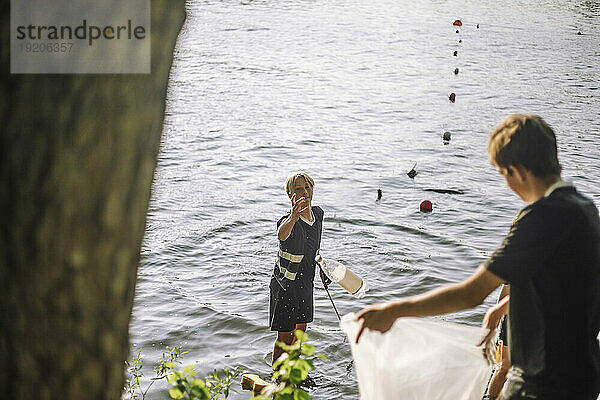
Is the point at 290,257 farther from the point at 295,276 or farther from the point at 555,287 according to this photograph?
the point at 555,287

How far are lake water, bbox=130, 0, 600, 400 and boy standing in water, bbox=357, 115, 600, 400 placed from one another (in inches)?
60.4

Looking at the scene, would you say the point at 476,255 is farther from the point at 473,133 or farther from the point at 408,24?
the point at 408,24

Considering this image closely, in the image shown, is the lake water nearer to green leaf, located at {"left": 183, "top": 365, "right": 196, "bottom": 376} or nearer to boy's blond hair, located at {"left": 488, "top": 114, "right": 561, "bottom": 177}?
green leaf, located at {"left": 183, "top": 365, "right": 196, "bottom": 376}

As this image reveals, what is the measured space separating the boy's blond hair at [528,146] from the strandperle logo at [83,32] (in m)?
1.56

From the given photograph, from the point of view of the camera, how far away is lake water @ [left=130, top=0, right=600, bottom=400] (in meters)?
8.60

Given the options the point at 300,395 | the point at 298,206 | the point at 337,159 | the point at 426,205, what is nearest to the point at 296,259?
the point at 298,206

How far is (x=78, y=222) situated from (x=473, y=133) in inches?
651

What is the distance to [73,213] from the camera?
6.11ft

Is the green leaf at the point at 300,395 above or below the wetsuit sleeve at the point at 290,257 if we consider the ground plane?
above

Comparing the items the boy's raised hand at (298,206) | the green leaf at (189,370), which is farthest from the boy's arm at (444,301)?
the boy's raised hand at (298,206)

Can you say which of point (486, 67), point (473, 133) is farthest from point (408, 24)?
point (473, 133)

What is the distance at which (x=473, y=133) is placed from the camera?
17.7 m

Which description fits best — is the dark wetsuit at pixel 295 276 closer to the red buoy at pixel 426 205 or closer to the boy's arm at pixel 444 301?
the boy's arm at pixel 444 301

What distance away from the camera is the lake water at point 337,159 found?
28.2 ft
